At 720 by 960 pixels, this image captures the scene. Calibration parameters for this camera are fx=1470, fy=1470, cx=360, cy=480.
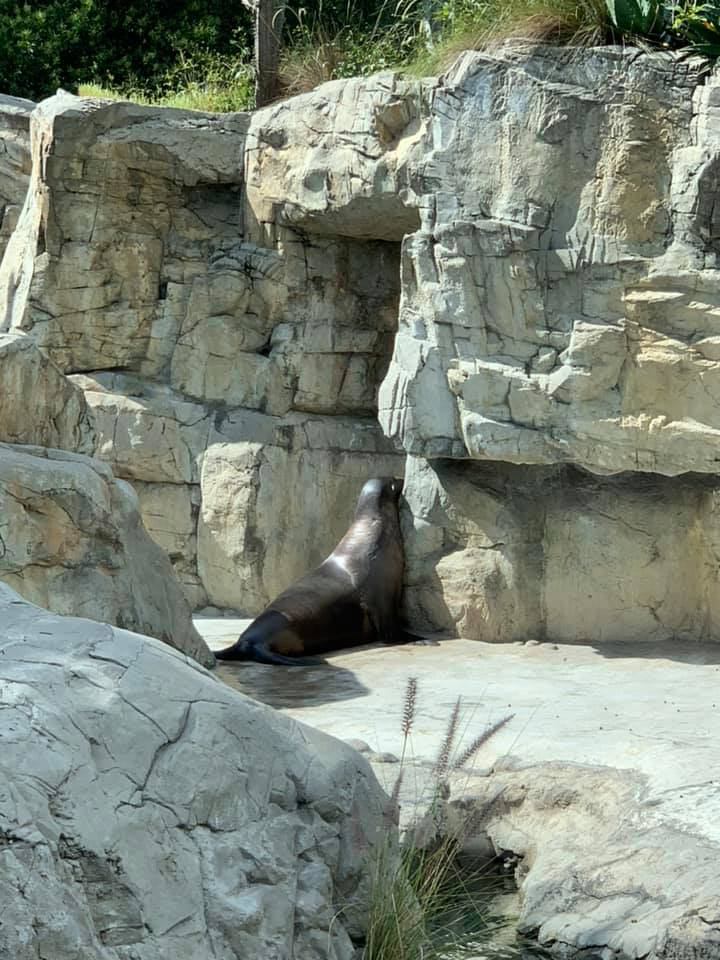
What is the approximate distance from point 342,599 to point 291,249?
9.48 feet

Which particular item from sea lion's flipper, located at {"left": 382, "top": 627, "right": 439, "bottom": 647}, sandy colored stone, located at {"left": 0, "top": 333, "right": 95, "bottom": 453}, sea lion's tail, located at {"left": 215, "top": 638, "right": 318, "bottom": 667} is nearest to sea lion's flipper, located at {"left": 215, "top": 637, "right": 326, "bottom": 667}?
sea lion's tail, located at {"left": 215, "top": 638, "right": 318, "bottom": 667}

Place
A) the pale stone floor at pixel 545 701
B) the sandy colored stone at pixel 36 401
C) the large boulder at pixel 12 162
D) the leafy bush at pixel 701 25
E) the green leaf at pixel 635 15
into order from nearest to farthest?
the pale stone floor at pixel 545 701 < the sandy colored stone at pixel 36 401 < the leafy bush at pixel 701 25 < the green leaf at pixel 635 15 < the large boulder at pixel 12 162

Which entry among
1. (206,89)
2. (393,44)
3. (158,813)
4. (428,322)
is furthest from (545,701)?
(206,89)

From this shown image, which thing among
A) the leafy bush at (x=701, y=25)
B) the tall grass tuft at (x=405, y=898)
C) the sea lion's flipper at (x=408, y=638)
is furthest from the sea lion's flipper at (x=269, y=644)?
the tall grass tuft at (x=405, y=898)

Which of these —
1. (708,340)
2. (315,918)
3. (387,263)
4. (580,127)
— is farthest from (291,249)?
(315,918)

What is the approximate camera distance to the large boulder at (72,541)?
742 centimetres

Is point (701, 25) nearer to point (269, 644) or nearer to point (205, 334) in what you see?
point (205, 334)

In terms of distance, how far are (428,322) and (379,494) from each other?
1564 millimetres

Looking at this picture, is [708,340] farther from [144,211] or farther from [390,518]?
[144,211]

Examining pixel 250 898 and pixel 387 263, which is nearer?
pixel 250 898

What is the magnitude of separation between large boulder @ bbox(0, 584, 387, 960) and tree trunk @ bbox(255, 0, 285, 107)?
28.0 feet

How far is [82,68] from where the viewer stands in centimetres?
1722

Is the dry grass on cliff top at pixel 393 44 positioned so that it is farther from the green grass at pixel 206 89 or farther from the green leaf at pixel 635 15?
the green leaf at pixel 635 15

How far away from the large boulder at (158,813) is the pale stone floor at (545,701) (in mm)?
1816
